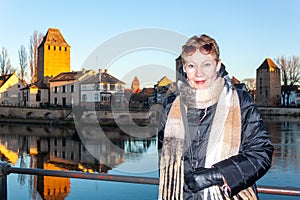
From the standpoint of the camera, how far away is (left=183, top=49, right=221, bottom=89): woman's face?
144 cm

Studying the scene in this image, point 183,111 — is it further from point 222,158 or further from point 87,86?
point 87,86

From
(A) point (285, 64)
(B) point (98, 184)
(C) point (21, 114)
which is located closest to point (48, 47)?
(C) point (21, 114)

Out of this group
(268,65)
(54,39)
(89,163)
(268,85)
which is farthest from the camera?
(268,65)

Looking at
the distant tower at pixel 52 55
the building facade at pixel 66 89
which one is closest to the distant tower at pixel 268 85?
the building facade at pixel 66 89

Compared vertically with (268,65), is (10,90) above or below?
below

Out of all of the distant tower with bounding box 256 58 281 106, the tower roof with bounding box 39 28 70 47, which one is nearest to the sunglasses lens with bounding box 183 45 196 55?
the tower roof with bounding box 39 28 70 47

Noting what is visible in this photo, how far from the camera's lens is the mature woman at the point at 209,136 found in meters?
1.27

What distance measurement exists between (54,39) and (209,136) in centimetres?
5712

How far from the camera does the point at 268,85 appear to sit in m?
62.1

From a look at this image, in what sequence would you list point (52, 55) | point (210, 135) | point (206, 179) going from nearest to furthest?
point (206, 179)
point (210, 135)
point (52, 55)

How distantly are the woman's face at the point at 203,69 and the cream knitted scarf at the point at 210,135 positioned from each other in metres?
0.03

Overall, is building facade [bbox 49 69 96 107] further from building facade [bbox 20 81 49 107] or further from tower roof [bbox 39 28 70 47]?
tower roof [bbox 39 28 70 47]

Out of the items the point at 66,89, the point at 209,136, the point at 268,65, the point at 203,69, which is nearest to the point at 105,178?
the point at 209,136

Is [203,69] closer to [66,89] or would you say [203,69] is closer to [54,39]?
[66,89]
